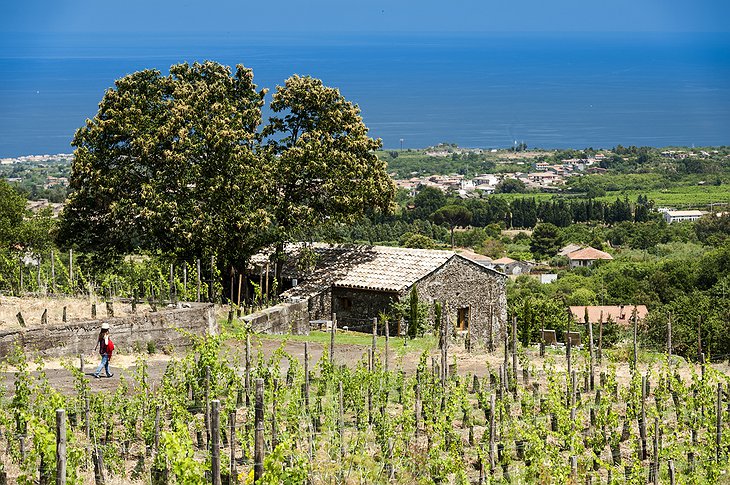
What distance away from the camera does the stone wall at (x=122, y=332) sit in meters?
19.2

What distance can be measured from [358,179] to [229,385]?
13.7 m

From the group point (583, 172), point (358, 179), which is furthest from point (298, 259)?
point (583, 172)

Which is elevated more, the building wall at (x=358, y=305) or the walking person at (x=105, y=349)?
the walking person at (x=105, y=349)

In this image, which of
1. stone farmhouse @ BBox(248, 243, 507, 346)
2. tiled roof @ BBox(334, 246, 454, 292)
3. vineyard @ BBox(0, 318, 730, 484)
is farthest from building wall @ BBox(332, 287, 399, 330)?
vineyard @ BBox(0, 318, 730, 484)

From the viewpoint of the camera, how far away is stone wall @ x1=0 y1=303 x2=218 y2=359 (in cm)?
1919

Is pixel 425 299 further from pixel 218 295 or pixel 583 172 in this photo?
pixel 583 172

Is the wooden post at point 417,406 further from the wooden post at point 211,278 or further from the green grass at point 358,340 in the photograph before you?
the wooden post at point 211,278

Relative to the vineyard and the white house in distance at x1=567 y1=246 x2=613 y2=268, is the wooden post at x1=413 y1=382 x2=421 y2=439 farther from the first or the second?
the white house in distance at x1=567 y1=246 x2=613 y2=268

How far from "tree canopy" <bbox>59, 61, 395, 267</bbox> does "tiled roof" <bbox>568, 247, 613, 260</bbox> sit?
60.4 metres

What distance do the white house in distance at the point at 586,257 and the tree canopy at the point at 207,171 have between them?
195 feet

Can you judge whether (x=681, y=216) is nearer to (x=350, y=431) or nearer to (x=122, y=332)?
(x=122, y=332)

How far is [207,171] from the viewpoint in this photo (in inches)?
1125

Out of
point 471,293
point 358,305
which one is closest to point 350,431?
point 358,305

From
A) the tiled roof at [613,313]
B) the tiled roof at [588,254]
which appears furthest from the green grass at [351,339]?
the tiled roof at [588,254]
